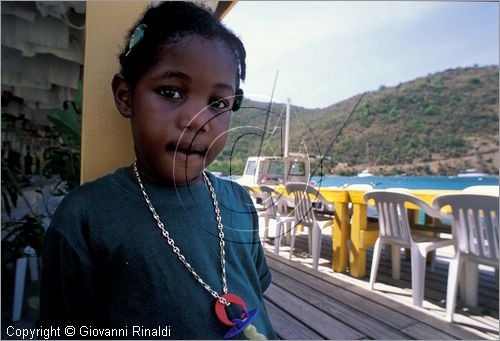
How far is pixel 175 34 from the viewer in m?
0.43

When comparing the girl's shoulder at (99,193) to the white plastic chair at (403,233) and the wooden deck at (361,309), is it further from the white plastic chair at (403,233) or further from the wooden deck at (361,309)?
the white plastic chair at (403,233)

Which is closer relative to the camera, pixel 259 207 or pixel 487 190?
pixel 259 207

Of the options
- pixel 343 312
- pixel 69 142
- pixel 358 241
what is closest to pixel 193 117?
pixel 69 142

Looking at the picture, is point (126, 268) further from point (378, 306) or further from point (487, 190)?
point (487, 190)

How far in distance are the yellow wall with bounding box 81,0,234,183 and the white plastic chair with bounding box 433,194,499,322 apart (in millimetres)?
1955

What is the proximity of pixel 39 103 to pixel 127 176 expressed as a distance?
12.1 feet

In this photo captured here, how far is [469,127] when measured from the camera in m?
4.31

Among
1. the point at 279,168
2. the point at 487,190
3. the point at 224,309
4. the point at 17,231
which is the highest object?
the point at 279,168

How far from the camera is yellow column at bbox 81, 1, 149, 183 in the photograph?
59 centimetres

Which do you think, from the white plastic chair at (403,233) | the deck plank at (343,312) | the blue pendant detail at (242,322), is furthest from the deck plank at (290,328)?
the blue pendant detail at (242,322)

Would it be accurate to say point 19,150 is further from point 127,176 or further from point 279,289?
point 127,176

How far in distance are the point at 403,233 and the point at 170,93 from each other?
7.49 feet

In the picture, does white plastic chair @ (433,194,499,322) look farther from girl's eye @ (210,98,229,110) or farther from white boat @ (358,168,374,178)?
girl's eye @ (210,98,229,110)

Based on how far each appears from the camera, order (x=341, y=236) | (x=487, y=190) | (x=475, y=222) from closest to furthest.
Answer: (x=475, y=222)
(x=487, y=190)
(x=341, y=236)
